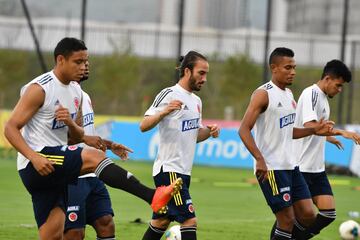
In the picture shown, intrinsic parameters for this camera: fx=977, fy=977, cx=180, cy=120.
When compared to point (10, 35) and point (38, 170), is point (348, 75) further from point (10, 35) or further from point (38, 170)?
point (10, 35)

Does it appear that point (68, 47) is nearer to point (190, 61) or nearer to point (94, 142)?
point (94, 142)

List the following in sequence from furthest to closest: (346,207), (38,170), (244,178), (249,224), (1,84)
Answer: (1,84) < (244,178) < (346,207) < (249,224) < (38,170)

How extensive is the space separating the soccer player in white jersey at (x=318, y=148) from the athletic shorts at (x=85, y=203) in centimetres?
291

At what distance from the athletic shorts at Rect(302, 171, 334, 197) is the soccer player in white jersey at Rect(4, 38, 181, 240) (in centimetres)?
400

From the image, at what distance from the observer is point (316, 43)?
41.6 meters

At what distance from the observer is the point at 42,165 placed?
8.77m

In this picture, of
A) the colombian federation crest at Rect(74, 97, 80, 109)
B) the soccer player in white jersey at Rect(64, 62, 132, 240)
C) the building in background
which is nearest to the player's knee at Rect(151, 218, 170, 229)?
the soccer player in white jersey at Rect(64, 62, 132, 240)

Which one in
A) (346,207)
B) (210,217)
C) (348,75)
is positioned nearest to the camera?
(348,75)

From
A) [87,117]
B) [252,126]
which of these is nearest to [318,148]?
[252,126]

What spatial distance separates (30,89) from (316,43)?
33.4 metres

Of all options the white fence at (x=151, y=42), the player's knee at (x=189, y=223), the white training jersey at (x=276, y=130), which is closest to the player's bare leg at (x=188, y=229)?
the player's knee at (x=189, y=223)

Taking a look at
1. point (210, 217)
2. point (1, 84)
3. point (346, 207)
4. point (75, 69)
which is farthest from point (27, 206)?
point (1, 84)

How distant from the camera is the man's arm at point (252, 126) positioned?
11.1 meters

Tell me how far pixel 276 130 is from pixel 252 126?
0.35 metres
